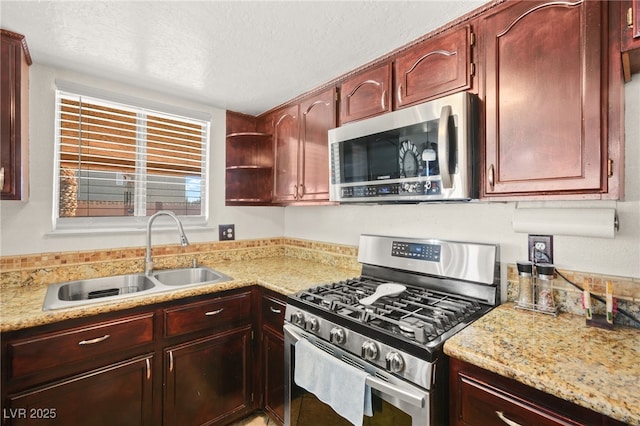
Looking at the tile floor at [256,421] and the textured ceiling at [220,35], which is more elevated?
the textured ceiling at [220,35]

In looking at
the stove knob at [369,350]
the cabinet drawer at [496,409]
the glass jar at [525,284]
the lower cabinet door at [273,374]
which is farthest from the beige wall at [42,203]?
the glass jar at [525,284]

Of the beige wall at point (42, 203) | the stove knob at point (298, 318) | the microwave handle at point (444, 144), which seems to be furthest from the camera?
the beige wall at point (42, 203)

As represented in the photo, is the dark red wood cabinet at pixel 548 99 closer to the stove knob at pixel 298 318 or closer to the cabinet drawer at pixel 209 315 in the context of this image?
the stove knob at pixel 298 318

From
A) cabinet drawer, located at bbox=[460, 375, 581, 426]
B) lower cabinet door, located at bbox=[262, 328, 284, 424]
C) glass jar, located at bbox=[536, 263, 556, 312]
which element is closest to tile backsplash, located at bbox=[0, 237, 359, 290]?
lower cabinet door, located at bbox=[262, 328, 284, 424]

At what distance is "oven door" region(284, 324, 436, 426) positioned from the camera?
3.40 ft

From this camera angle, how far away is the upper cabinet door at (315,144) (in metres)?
1.93

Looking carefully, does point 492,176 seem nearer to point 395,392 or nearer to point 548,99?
point 548,99

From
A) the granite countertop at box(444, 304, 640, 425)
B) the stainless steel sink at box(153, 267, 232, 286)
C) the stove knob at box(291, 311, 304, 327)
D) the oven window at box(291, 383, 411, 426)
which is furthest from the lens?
the stainless steel sink at box(153, 267, 232, 286)

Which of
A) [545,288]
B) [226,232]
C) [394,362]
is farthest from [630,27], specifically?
[226,232]

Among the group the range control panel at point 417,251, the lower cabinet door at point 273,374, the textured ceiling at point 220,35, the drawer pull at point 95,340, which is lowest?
the lower cabinet door at point 273,374

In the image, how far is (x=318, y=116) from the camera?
2004mm

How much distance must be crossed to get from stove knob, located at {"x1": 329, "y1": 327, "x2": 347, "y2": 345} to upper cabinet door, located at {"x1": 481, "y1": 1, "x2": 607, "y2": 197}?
2.79 feet

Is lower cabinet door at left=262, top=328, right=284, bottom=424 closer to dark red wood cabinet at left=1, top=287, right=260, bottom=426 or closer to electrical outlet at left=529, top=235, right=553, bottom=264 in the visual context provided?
dark red wood cabinet at left=1, top=287, right=260, bottom=426

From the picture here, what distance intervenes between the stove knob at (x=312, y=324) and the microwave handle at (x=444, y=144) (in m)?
0.85
